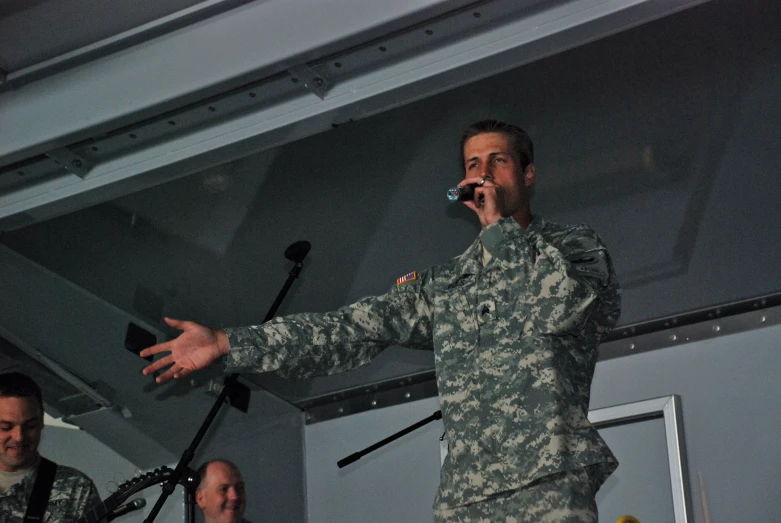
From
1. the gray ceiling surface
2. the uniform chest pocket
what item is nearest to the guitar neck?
the gray ceiling surface

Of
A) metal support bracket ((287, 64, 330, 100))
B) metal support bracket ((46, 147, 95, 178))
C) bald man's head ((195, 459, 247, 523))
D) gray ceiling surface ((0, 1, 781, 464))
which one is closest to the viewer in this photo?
metal support bracket ((287, 64, 330, 100))

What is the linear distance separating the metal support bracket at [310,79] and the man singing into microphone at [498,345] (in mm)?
767

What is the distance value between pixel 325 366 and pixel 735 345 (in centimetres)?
213

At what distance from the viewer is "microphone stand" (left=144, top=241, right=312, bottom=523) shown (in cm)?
387

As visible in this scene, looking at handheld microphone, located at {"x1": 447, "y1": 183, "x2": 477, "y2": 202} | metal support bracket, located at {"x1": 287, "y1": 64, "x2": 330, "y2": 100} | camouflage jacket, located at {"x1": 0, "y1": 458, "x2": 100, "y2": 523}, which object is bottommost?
camouflage jacket, located at {"x1": 0, "y1": 458, "x2": 100, "y2": 523}

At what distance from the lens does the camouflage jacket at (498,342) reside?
230 cm

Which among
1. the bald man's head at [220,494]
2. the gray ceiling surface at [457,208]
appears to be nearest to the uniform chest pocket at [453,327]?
the gray ceiling surface at [457,208]

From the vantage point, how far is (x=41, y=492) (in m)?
3.81

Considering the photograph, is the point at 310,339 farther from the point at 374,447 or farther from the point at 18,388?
the point at 374,447

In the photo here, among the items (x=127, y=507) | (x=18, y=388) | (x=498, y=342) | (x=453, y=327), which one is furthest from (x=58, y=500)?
(x=498, y=342)

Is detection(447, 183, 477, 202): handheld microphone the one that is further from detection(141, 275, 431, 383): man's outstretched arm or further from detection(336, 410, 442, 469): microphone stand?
detection(336, 410, 442, 469): microphone stand

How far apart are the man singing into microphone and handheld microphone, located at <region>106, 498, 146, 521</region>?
1400mm

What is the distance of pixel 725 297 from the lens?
415cm

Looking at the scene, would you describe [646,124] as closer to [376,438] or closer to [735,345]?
[735,345]
